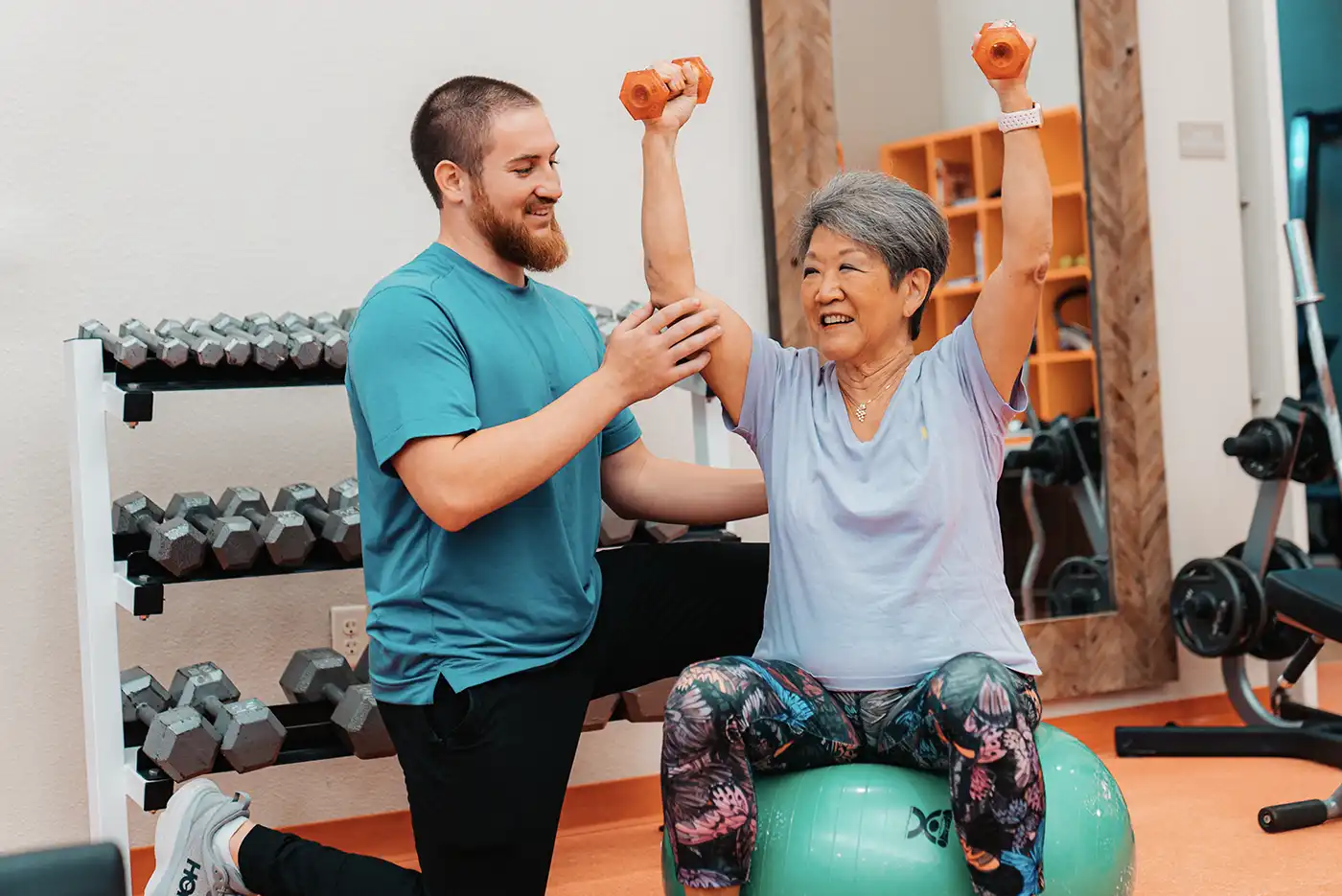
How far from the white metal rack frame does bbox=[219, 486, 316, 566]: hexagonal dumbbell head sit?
56 millimetres

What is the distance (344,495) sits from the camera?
2.47 meters

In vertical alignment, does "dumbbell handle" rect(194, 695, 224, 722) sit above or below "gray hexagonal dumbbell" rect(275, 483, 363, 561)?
below

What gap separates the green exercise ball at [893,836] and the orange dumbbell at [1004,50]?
0.83m

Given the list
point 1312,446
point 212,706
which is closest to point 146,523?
point 212,706

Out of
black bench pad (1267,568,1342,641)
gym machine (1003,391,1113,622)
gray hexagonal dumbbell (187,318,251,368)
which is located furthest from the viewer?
gym machine (1003,391,1113,622)

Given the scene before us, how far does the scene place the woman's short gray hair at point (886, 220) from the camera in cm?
177

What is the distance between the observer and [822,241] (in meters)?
1.79

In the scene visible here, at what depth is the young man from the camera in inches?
66.7

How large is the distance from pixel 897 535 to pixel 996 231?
6.38 feet

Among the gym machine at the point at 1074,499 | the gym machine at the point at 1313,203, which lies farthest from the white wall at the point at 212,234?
the gym machine at the point at 1313,203

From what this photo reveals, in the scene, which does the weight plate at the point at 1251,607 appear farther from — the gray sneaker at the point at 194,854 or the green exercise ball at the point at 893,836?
the gray sneaker at the point at 194,854

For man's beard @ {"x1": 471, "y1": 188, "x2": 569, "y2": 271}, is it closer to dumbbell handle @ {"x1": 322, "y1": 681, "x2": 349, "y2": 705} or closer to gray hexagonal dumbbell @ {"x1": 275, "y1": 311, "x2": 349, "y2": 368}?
gray hexagonal dumbbell @ {"x1": 275, "y1": 311, "x2": 349, "y2": 368}

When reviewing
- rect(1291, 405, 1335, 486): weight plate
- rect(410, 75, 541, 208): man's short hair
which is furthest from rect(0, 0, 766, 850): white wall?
rect(1291, 405, 1335, 486): weight plate

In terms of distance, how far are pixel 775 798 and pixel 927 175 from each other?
7.28 ft
